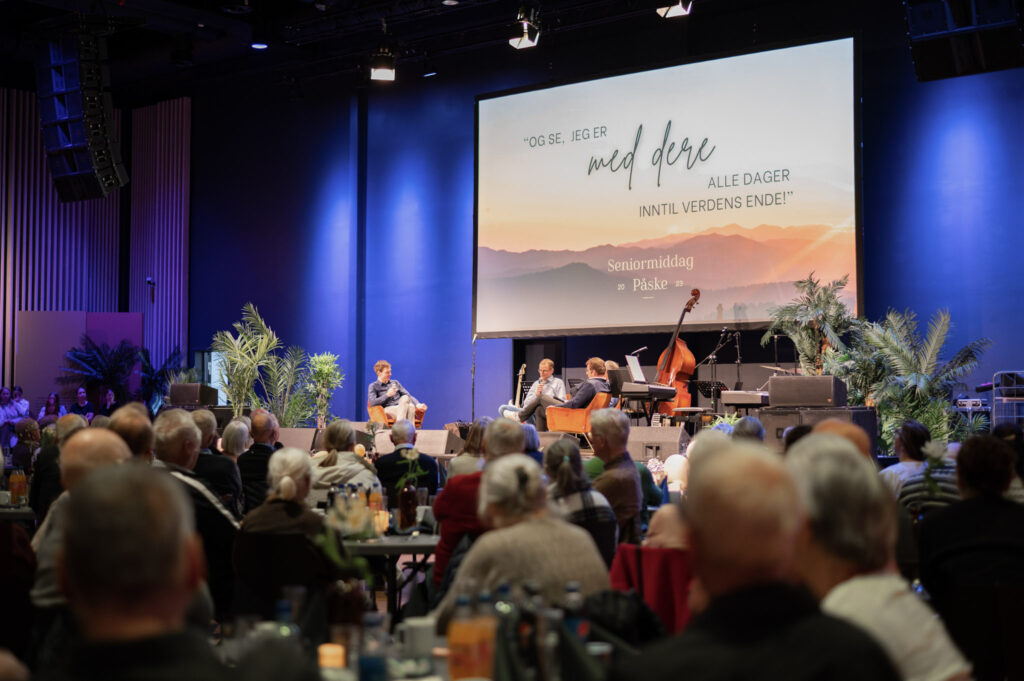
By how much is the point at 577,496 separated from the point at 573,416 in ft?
21.5

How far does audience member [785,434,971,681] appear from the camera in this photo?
79.9 inches

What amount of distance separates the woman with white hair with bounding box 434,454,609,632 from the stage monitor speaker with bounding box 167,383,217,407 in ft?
35.0

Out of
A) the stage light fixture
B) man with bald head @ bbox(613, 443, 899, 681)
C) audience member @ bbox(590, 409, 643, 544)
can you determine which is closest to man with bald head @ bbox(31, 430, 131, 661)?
man with bald head @ bbox(613, 443, 899, 681)

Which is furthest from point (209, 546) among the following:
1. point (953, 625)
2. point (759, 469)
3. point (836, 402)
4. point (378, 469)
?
point (836, 402)

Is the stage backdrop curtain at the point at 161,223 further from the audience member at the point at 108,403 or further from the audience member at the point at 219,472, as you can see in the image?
the audience member at the point at 219,472

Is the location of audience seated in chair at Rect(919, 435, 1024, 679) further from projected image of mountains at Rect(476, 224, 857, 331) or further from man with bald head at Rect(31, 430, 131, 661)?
projected image of mountains at Rect(476, 224, 857, 331)

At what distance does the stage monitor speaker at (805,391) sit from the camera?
834cm

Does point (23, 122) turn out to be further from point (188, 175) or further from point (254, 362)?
point (254, 362)

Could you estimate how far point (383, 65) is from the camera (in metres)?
12.7

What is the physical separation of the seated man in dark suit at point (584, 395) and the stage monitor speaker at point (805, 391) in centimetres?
257

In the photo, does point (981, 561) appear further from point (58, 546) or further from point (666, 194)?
point (666, 194)

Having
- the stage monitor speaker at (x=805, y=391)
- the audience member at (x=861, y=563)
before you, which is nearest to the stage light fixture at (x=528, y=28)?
the stage monitor speaker at (x=805, y=391)

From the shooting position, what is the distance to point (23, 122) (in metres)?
16.2

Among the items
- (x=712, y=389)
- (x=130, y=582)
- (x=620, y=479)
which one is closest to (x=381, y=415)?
(x=712, y=389)
